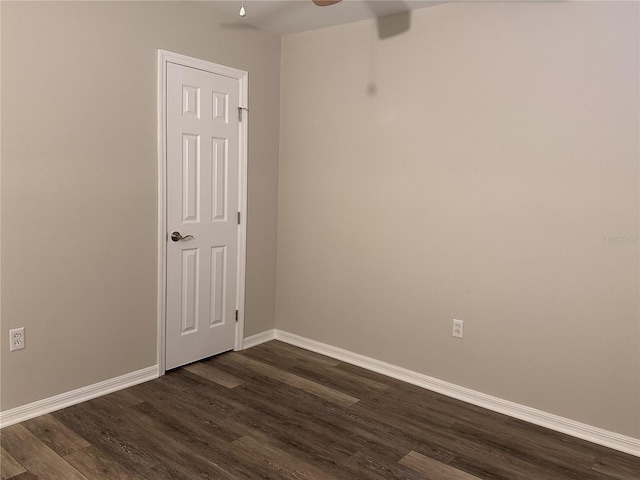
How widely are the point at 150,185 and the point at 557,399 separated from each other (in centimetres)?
276

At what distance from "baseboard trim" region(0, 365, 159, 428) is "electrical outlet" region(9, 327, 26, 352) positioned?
33 cm

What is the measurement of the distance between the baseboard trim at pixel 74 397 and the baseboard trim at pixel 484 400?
4.16ft

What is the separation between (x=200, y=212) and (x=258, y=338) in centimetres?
120

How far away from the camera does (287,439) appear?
262cm

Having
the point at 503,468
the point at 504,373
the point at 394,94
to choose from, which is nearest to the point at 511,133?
the point at 394,94

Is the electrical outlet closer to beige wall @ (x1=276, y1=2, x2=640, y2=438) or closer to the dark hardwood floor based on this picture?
the dark hardwood floor

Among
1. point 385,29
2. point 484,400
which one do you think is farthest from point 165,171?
point 484,400

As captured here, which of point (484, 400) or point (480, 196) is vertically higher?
point (480, 196)

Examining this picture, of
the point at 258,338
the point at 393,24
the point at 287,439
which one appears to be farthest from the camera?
the point at 258,338

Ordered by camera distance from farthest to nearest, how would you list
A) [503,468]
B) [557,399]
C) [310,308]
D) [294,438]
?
1. [310,308]
2. [557,399]
3. [294,438]
4. [503,468]

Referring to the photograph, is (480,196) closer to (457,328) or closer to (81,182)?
(457,328)

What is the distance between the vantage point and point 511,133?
2.93 meters

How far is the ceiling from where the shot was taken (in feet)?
10.6

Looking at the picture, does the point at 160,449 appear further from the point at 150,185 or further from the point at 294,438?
the point at 150,185
